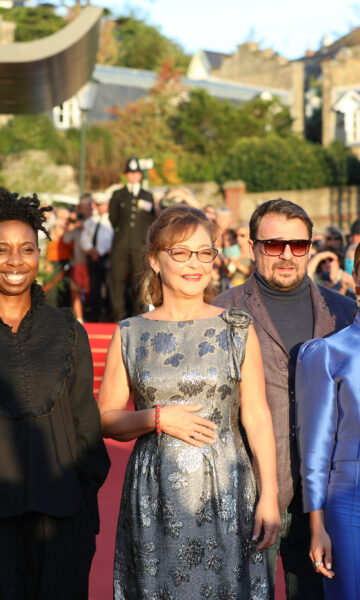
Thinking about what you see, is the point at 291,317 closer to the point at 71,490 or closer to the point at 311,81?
the point at 71,490

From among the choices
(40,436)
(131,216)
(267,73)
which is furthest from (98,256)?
(267,73)

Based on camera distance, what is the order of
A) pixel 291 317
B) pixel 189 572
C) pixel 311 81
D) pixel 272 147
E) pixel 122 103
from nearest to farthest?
1. pixel 189 572
2. pixel 291 317
3. pixel 272 147
4. pixel 122 103
5. pixel 311 81

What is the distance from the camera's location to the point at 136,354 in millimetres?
3389

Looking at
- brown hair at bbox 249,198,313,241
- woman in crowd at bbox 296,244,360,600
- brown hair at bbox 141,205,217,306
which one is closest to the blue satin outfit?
woman in crowd at bbox 296,244,360,600

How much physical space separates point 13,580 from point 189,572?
587 millimetres

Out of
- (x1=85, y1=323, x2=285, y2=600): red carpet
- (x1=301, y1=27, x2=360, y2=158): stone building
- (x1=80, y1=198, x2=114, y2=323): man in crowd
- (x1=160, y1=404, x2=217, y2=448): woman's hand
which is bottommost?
(x1=85, y1=323, x2=285, y2=600): red carpet

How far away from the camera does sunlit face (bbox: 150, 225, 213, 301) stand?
3.39m

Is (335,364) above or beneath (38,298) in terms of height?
beneath

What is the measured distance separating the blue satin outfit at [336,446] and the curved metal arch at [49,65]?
10154mm

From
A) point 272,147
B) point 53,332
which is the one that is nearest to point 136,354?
point 53,332

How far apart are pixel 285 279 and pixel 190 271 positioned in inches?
23.0

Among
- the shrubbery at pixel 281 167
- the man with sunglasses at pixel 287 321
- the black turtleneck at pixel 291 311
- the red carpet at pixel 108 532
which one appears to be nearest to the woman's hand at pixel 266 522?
the man with sunglasses at pixel 287 321

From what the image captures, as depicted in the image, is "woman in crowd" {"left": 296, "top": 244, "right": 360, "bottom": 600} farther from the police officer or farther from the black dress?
the police officer

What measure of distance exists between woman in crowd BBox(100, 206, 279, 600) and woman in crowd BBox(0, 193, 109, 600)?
0.55 feet
